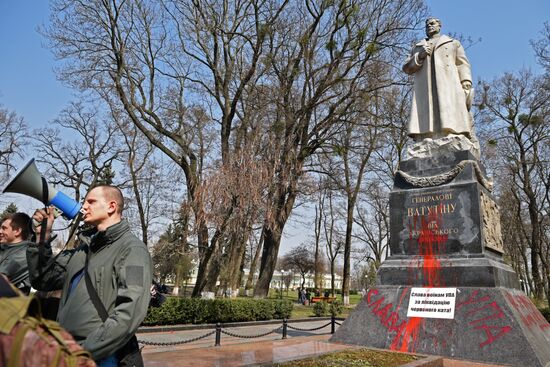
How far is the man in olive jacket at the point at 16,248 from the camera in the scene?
387cm

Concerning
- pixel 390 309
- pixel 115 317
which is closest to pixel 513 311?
pixel 390 309

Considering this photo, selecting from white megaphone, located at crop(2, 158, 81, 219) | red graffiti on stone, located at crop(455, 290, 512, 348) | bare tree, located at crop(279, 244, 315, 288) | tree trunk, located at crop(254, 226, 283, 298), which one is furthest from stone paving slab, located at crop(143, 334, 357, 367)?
bare tree, located at crop(279, 244, 315, 288)

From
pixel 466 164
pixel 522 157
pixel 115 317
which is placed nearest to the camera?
pixel 115 317

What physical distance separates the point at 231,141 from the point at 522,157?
684 inches

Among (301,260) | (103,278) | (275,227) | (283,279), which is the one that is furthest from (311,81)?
(283,279)

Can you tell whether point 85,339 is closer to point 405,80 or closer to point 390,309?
point 390,309

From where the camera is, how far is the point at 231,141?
22.2 metres

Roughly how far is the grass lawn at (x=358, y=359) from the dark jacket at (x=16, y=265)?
3.18 metres

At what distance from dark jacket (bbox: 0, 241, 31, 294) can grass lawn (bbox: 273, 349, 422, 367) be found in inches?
125

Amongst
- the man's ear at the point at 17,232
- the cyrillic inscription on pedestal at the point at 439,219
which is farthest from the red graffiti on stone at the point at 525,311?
the man's ear at the point at 17,232

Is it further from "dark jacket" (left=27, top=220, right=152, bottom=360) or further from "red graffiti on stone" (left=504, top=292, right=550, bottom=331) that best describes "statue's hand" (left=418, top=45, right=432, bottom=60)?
"dark jacket" (left=27, top=220, right=152, bottom=360)

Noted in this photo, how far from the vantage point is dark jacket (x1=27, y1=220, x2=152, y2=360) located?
2303 mm

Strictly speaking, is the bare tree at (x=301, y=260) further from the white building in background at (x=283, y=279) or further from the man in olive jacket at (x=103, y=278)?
the man in olive jacket at (x=103, y=278)

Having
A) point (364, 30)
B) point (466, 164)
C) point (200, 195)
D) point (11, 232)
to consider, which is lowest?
point (11, 232)
